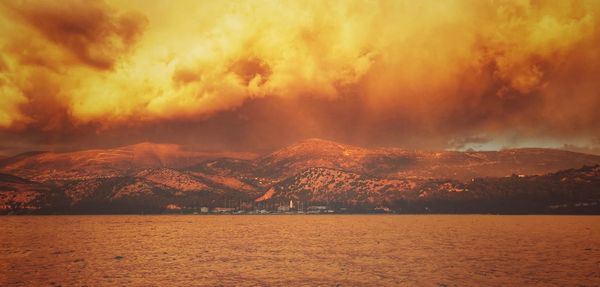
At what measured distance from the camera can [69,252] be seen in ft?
498

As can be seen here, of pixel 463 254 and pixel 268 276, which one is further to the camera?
pixel 463 254

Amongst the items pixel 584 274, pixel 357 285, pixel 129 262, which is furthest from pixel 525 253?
pixel 129 262

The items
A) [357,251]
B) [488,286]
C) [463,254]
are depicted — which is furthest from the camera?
[357,251]

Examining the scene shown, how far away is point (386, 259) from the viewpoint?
126 metres

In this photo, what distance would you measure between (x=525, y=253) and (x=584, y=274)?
4502cm

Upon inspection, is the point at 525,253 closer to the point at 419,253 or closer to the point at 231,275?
the point at 419,253

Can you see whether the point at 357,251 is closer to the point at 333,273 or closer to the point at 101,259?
the point at 333,273

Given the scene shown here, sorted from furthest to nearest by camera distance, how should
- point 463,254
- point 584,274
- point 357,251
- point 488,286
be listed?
point 357,251 < point 463,254 < point 584,274 < point 488,286

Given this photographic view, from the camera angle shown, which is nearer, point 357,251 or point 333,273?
point 333,273

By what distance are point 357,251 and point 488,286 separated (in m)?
67.7

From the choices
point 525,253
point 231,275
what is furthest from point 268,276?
point 525,253

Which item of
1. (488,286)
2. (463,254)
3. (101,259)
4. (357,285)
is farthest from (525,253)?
(101,259)

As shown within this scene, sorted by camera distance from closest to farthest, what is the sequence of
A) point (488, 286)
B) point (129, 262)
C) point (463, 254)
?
point (488, 286)
point (129, 262)
point (463, 254)

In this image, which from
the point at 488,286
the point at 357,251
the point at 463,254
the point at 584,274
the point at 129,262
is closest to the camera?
the point at 488,286
